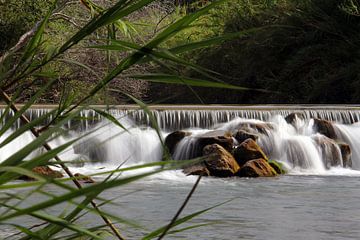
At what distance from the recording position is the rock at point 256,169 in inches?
505

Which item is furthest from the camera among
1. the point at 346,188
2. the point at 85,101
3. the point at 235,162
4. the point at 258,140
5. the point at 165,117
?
the point at 165,117

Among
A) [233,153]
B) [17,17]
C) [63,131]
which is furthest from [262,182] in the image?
[17,17]

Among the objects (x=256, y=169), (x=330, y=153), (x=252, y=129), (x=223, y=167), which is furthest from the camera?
(x=252, y=129)

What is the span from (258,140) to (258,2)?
36.5 feet

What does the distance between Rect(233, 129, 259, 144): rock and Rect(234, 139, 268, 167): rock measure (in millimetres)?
876

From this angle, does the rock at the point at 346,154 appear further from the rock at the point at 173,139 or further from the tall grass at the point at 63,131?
the tall grass at the point at 63,131

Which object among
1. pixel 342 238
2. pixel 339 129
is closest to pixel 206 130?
pixel 339 129

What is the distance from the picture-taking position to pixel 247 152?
13.7 meters

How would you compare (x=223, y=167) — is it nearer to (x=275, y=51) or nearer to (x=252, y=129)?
(x=252, y=129)

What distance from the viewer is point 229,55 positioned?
81.6ft

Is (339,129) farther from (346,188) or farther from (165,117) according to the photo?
(346,188)

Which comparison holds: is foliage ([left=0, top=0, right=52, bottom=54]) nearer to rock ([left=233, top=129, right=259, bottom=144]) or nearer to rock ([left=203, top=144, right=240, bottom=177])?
rock ([left=233, top=129, right=259, bottom=144])

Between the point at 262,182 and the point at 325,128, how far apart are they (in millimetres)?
3995

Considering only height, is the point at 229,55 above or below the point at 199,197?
above
